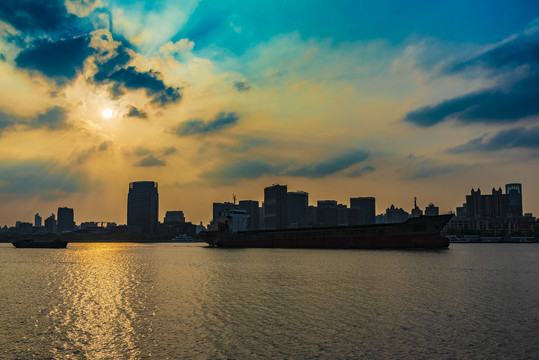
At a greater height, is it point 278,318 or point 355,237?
point 355,237

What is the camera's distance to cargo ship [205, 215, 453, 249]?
8900 centimetres

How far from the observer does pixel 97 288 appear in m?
41.3

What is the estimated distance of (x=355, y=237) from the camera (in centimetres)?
9881

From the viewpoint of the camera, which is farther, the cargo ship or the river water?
the cargo ship

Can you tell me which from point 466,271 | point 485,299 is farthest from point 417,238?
point 485,299

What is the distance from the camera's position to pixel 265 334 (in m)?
22.1

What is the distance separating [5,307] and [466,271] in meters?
49.0

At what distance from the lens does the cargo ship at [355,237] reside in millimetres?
89000

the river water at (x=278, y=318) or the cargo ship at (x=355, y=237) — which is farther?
the cargo ship at (x=355, y=237)

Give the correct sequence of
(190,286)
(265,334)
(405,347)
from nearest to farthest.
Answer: (405,347), (265,334), (190,286)

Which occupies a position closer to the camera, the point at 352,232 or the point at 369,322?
the point at 369,322

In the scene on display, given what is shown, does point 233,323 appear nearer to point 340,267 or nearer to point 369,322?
point 369,322

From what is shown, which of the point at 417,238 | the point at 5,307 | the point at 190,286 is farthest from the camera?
the point at 417,238

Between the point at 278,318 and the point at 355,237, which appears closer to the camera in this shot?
the point at 278,318
